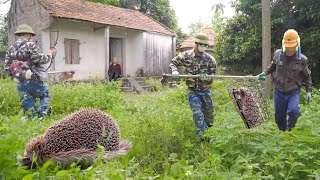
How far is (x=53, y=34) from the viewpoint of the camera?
14.1 metres

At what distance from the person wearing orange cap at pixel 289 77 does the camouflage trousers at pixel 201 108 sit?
91cm

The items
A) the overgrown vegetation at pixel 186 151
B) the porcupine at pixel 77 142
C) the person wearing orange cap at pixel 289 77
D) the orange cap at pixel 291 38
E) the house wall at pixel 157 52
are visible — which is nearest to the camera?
the overgrown vegetation at pixel 186 151

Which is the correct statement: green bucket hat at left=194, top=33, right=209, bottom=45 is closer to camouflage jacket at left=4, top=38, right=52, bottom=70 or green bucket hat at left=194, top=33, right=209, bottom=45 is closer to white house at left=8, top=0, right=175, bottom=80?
camouflage jacket at left=4, top=38, right=52, bottom=70

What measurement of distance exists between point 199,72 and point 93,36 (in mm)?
11665

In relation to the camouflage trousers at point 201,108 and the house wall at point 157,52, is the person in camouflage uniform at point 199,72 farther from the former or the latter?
the house wall at point 157,52

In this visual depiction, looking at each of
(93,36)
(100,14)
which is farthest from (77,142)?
(100,14)

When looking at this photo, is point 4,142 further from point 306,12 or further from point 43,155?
point 306,12

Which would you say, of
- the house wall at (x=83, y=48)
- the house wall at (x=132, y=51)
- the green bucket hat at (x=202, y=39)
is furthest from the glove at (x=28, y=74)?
the house wall at (x=132, y=51)

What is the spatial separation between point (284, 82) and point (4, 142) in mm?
3796

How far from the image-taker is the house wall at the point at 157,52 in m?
17.7

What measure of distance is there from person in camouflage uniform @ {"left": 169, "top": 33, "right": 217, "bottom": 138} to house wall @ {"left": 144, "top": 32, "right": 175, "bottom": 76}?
12.6m

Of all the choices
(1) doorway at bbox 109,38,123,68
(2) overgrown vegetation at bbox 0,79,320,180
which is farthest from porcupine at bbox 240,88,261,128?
(1) doorway at bbox 109,38,123,68

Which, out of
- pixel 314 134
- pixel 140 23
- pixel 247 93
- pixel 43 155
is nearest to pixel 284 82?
pixel 247 93

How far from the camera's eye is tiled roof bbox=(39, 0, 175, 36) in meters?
14.0
